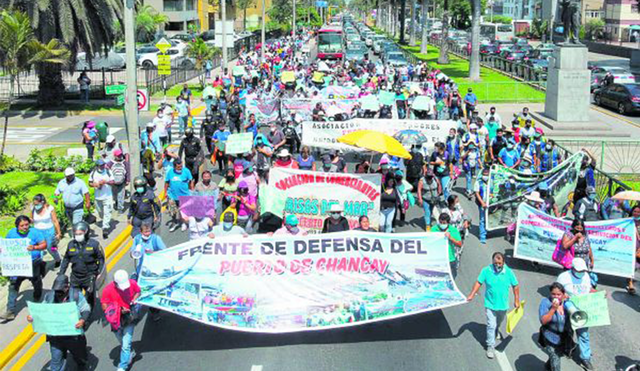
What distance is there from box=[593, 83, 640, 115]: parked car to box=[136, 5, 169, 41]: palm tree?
155 ft

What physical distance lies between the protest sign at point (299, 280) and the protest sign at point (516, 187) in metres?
4.77

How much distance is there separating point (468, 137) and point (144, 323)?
10561 millimetres

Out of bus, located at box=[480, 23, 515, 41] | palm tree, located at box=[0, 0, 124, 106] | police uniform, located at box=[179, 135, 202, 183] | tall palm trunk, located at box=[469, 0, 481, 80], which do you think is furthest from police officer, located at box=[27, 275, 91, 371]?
bus, located at box=[480, 23, 515, 41]

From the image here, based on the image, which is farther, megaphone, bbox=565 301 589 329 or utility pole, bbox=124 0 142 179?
utility pole, bbox=124 0 142 179

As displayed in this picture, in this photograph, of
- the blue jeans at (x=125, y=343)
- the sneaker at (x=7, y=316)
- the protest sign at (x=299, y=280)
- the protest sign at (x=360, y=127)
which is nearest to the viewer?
the blue jeans at (x=125, y=343)

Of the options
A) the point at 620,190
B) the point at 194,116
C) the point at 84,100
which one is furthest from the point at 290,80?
the point at 620,190

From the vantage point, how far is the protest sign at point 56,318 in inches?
335

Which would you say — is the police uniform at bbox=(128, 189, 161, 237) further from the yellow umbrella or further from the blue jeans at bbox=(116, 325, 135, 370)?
the yellow umbrella

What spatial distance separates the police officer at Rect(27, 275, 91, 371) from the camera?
870 cm

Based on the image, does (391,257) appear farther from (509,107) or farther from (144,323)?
(509,107)

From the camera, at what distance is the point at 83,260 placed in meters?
9.93

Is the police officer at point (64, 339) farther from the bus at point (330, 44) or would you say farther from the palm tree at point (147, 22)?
the palm tree at point (147, 22)

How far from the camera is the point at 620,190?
1404cm

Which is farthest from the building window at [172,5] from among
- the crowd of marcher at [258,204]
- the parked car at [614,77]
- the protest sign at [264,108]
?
the protest sign at [264,108]
